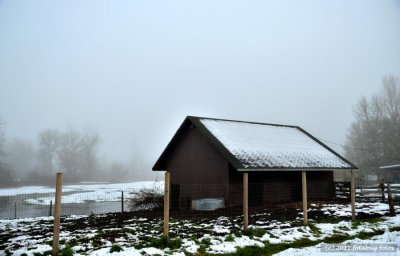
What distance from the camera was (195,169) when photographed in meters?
20.5

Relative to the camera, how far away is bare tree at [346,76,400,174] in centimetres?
5200

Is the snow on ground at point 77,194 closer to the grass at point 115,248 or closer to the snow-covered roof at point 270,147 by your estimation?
the snow-covered roof at point 270,147

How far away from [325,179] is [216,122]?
8.15 meters

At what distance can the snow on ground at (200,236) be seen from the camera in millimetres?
7703

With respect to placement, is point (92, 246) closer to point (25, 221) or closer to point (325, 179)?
point (25, 221)

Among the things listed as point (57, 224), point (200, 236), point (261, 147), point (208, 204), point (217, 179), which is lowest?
point (208, 204)

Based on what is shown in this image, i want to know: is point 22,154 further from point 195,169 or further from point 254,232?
point 254,232

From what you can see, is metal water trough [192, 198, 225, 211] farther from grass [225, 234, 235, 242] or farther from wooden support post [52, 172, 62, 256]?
wooden support post [52, 172, 62, 256]

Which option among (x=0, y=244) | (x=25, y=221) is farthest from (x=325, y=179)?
(x=0, y=244)

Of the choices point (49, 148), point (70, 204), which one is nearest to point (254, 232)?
point (70, 204)

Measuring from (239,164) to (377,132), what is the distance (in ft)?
152

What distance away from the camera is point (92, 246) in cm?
801

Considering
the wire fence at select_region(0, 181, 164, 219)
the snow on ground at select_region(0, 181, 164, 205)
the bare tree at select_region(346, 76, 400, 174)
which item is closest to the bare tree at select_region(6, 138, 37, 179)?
the snow on ground at select_region(0, 181, 164, 205)

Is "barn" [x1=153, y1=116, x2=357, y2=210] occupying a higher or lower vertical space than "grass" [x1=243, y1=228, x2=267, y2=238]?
higher
